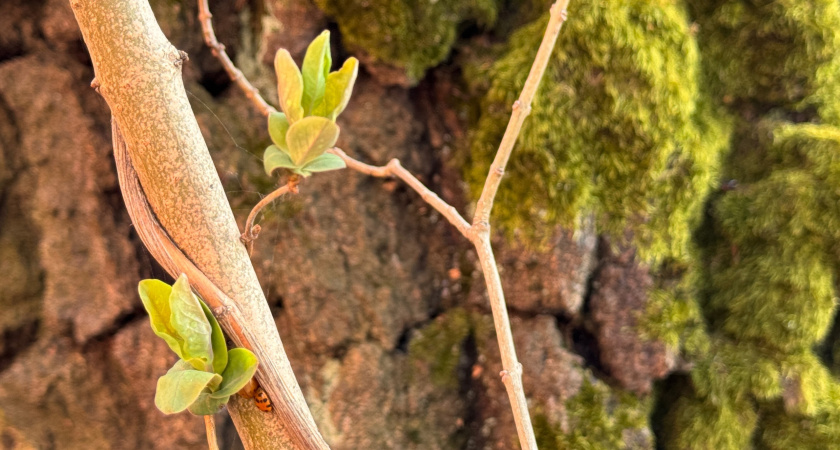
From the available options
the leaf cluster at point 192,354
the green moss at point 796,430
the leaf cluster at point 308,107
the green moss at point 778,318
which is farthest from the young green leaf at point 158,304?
the green moss at point 796,430

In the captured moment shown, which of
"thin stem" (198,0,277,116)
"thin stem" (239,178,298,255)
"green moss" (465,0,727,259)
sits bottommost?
"thin stem" (239,178,298,255)

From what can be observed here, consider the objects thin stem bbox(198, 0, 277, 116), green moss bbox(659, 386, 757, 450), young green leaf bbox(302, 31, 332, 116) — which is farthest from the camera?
green moss bbox(659, 386, 757, 450)

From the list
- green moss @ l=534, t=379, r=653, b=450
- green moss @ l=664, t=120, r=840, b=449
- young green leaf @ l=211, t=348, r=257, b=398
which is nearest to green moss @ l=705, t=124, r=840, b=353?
green moss @ l=664, t=120, r=840, b=449

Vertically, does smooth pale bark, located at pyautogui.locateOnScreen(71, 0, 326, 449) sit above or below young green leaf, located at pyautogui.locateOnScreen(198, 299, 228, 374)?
above

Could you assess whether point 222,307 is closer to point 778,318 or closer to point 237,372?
point 237,372

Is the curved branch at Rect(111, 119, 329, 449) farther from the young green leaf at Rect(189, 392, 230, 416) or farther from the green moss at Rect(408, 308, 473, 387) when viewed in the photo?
the green moss at Rect(408, 308, 473, 387)

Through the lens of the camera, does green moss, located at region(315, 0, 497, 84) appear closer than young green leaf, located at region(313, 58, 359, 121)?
No

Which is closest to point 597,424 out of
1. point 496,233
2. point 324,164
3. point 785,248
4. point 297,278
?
point 496,233

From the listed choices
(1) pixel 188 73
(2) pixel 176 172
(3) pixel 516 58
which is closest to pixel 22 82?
(1) pixel 188 73
